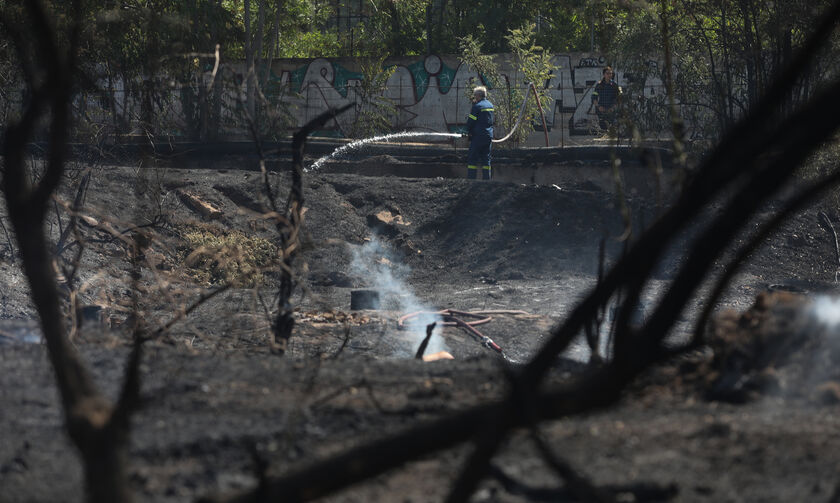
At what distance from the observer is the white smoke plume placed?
8.41 m

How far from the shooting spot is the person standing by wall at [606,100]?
1603cm

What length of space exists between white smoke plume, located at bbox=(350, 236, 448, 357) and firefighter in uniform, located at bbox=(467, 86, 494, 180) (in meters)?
2.51

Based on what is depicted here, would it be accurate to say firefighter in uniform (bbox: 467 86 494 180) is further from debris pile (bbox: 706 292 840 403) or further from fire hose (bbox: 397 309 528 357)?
debris pile (bbox: 706 292 840 403)

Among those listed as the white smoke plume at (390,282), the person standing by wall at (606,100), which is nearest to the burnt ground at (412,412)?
the white smoke plume at (390,282)

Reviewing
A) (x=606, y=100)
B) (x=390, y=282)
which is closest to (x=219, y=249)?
(x=390, y=282)

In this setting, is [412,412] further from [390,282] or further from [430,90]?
[430,90]

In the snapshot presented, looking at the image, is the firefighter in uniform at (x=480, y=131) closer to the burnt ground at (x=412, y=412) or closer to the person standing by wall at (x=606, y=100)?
the person standing by wall at (x=606, y=100)

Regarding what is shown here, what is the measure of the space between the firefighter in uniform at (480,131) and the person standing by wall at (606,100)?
2.89m

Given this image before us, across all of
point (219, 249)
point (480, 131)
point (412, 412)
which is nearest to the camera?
point (412, 412)

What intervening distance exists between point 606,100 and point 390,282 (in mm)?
7785

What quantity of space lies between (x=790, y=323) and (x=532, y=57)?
538 inches

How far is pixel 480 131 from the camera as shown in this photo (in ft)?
45.9

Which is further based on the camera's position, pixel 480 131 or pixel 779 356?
pixel 480 131

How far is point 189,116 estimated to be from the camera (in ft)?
56.8
